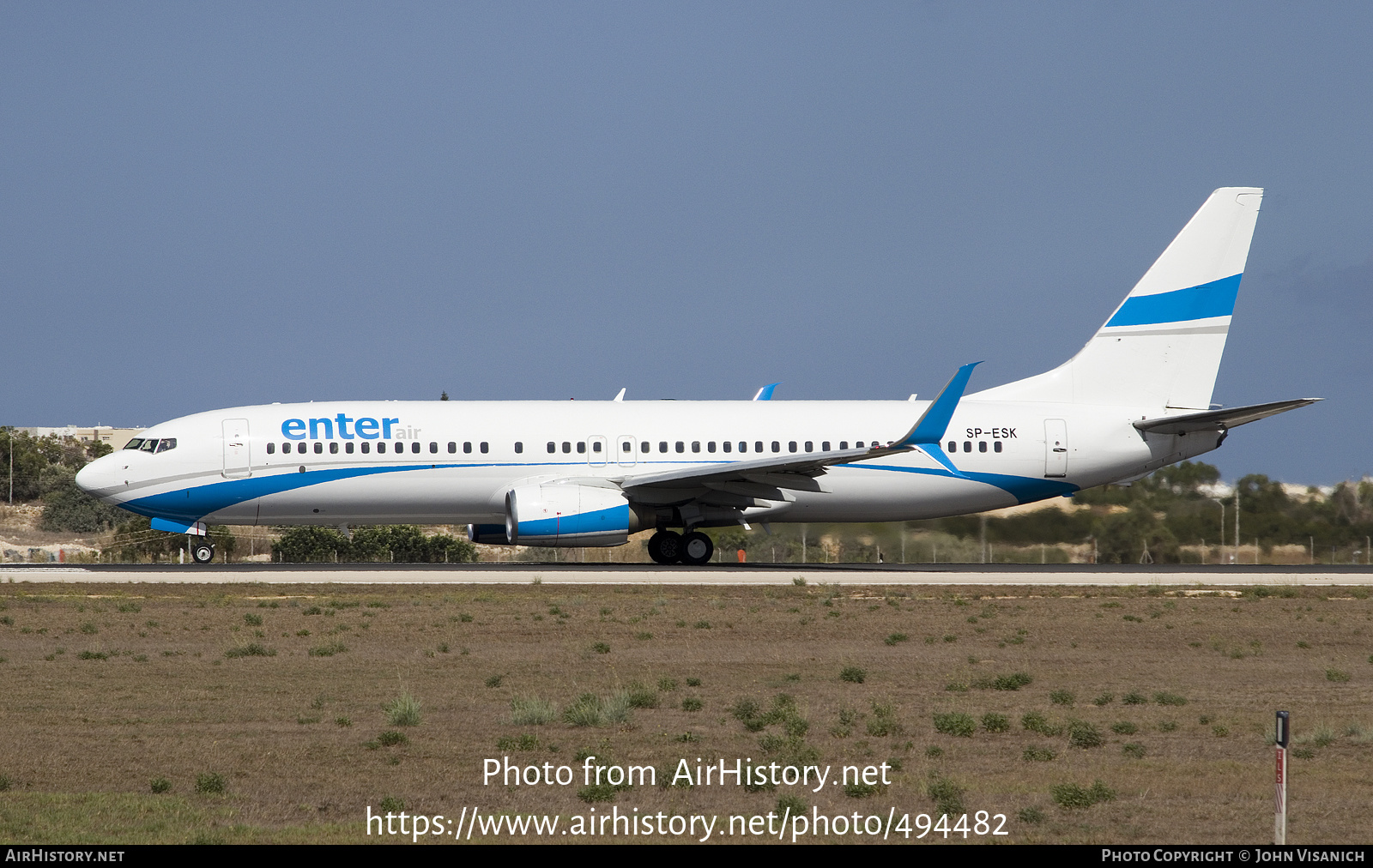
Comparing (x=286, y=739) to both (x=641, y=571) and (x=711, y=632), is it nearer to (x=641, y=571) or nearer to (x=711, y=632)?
(x=711, y=632)

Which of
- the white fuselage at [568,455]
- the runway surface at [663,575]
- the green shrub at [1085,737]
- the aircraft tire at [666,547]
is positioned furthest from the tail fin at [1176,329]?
the green shrub at [1085,737]

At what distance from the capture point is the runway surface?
85.5 feet

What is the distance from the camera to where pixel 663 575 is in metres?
27.6

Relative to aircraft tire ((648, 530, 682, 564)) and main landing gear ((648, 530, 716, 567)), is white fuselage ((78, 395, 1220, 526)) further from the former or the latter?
aircraft tire ((648, 530, 682, 564))

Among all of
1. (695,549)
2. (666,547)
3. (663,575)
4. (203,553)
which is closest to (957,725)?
(663,575)

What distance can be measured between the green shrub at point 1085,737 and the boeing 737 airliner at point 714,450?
15451 millimetres

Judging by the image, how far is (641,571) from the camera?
28484 mm

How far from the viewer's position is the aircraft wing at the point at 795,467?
2739 centimetres

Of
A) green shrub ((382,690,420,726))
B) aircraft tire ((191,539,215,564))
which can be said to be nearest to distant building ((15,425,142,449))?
aircraft tire ((191,539,215,564))

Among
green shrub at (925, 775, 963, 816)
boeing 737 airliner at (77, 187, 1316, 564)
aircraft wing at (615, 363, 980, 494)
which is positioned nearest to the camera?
green shrub at (925, 775, 963, 816)

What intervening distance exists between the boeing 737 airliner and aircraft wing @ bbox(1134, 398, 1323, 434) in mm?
71

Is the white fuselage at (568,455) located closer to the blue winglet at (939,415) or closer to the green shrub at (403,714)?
the blue winglet at (939,415)
